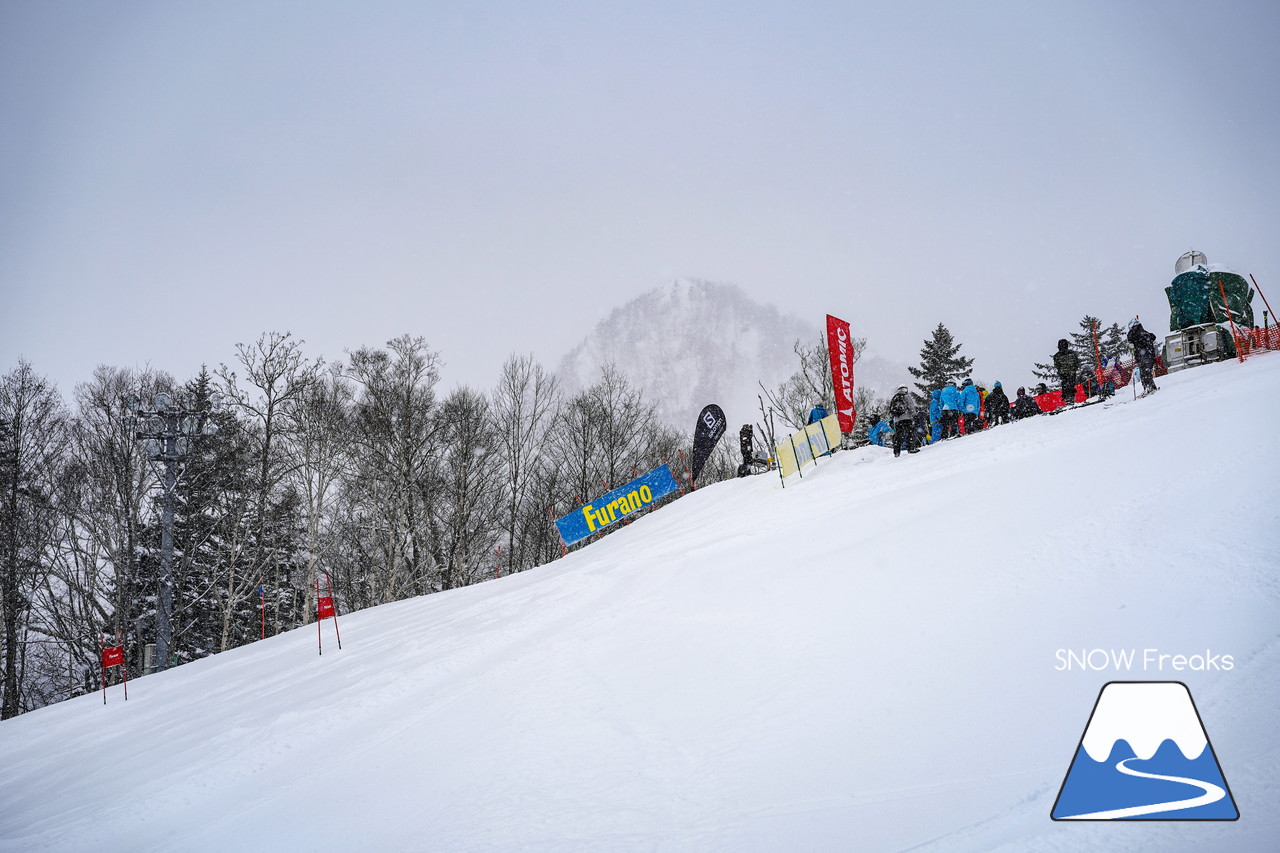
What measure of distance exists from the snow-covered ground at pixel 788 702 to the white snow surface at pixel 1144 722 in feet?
0.79

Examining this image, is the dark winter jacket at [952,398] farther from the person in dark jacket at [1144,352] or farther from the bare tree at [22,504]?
the bare tree at [22,504]

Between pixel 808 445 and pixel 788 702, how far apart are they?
13.0 metres

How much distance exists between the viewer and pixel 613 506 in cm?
1898

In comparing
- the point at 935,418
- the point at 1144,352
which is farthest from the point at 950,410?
the point at 1144,352

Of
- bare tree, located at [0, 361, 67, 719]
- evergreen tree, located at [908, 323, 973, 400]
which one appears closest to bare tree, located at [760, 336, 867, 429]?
evergreen tree, located at [908, 323, 973, 400]

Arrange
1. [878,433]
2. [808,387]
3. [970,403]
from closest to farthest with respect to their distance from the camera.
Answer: [970,403], [878,433], [808,387]

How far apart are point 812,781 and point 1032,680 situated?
1.70 meters

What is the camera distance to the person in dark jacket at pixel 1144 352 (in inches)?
502

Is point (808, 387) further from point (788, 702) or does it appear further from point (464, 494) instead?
point (788, 702)

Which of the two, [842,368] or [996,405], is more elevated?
[842,368]

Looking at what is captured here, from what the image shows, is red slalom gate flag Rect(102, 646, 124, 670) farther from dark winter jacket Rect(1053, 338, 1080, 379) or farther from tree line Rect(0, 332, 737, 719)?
dark winter jacket Rect(1053, 338, 1080, 379)

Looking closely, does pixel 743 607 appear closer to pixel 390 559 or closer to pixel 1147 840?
pixel 1147 840

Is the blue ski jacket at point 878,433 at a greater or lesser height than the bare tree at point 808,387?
lesser

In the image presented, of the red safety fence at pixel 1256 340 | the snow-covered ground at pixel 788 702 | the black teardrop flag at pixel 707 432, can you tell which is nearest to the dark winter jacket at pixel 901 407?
the snow-covered ground at pixel 788 702
